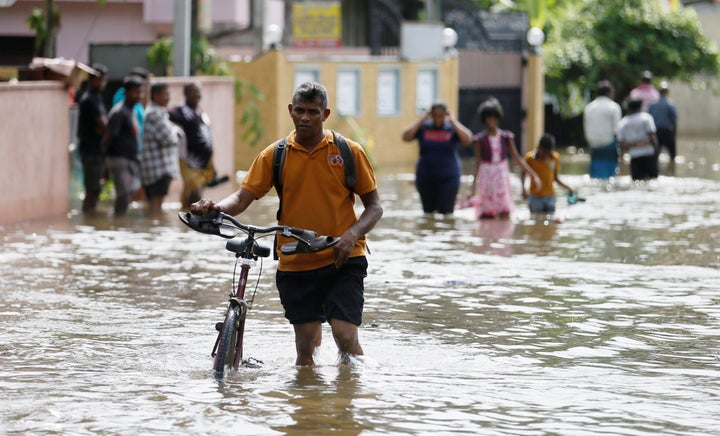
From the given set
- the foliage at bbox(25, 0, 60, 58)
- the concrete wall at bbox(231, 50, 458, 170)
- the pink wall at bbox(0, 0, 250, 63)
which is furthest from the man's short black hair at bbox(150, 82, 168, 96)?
the pink wall at bbox(0, 0, 250, 63)

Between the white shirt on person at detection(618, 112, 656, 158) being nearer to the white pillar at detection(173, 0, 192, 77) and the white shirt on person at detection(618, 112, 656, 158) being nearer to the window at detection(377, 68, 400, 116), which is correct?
the white pillar at detection(173, 0, 192, 77)

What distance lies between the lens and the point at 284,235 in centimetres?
786

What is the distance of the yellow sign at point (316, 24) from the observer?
3803 cm

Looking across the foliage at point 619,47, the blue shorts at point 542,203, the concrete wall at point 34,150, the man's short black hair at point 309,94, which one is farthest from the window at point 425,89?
the man's short black hair at point 309,94

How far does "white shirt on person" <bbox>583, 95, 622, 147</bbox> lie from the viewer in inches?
932

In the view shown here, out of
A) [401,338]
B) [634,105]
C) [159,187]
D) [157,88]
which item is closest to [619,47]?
[634,105]

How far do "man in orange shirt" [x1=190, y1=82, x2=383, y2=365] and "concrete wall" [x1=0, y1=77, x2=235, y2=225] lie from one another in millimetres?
9547

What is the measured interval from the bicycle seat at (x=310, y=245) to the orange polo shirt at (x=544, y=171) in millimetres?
10479

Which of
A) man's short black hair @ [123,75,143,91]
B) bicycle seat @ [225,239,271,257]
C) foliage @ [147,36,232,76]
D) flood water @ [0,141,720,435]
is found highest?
foliage @ [147,36,232,76]

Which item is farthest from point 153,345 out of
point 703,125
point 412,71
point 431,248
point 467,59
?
point 703,125

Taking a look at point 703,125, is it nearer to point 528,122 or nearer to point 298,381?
point 528,122

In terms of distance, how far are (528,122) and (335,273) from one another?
2570 cm

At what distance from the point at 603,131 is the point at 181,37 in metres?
6.28

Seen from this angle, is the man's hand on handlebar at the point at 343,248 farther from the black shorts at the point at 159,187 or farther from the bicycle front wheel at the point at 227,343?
the black shorts at the point at 159,187
